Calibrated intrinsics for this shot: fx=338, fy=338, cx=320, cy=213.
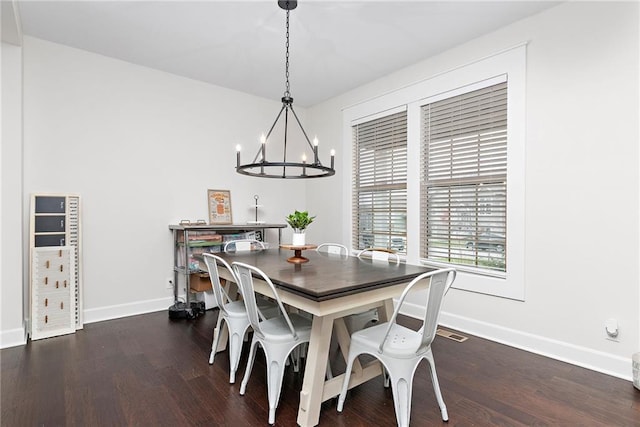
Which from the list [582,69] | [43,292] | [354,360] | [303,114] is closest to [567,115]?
[582,69]

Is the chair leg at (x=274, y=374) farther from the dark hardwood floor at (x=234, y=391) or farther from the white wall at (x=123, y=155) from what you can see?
the white wall at (x=123, y=155)

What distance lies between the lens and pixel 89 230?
3.51 m

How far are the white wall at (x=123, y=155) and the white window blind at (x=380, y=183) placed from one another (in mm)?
1687

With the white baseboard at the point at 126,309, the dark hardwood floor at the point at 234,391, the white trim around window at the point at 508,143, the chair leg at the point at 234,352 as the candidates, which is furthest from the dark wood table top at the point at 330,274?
the white baseboard at the point at 126,309

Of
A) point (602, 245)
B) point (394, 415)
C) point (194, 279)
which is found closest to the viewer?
point (394, 415)

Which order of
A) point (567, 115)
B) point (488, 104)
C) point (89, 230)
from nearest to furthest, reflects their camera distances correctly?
1. point (567, 115)
2. point (488, 104)
3. point (89, 230)

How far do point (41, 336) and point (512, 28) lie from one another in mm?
5028

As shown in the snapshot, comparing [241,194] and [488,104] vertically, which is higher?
[488,104]

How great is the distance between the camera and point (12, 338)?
9.46 ft

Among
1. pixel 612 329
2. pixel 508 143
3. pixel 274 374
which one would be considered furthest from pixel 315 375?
pixel 508 143

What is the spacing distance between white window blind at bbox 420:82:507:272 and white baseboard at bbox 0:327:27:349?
3.84 metres

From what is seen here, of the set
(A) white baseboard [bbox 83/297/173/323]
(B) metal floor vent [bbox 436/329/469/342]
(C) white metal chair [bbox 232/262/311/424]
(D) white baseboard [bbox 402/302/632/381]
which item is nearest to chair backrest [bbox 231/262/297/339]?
(C) white metal chair [bbox 232/262/311/424]

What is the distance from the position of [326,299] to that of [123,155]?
317 centimetres

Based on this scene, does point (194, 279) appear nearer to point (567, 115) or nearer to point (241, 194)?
point (241, 194)
